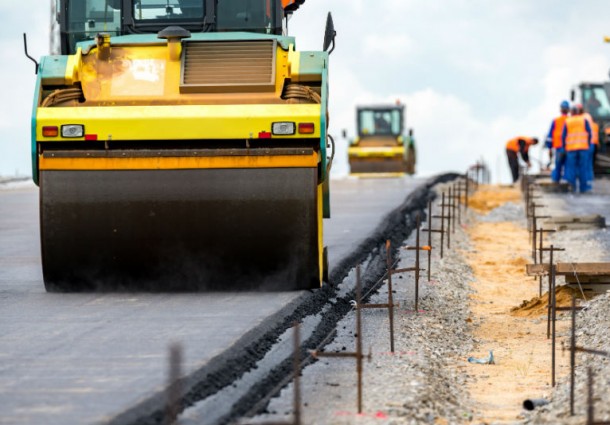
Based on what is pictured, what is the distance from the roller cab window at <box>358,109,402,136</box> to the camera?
165 ft

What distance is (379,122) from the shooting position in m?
50.5

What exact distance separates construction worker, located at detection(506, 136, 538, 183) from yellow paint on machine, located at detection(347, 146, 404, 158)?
547cm

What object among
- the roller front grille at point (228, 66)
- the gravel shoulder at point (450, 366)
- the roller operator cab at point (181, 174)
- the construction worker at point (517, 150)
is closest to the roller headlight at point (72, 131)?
the roller operator cab at point (181, 174)

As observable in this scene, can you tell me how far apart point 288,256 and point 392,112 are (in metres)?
39.0

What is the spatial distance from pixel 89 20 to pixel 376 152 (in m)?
33.7

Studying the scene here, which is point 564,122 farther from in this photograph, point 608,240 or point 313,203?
point 313,203

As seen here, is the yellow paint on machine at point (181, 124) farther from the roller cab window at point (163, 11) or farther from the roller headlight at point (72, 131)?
the roller cab window at point (163, 11)

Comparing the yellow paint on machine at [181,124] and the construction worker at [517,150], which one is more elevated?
the yellow paint on machine at [181,124]

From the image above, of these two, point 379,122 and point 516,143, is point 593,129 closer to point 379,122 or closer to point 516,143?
point 516,143

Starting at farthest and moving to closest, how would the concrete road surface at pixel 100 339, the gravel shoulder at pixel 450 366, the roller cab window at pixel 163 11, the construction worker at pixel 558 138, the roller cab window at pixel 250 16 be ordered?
the construction worker at pixel 558 138, the roller cab window at pixel 163 11, the roller cab window at pixel 250 16, the gravel shoulder at pixel 450 366, the concrete road surface at pixel 100 339

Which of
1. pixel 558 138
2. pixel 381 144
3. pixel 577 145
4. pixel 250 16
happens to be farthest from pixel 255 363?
pixel 381 144

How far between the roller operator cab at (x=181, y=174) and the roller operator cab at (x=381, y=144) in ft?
113

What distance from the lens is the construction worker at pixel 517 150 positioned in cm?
3850

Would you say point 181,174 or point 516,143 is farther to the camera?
point 516,143
